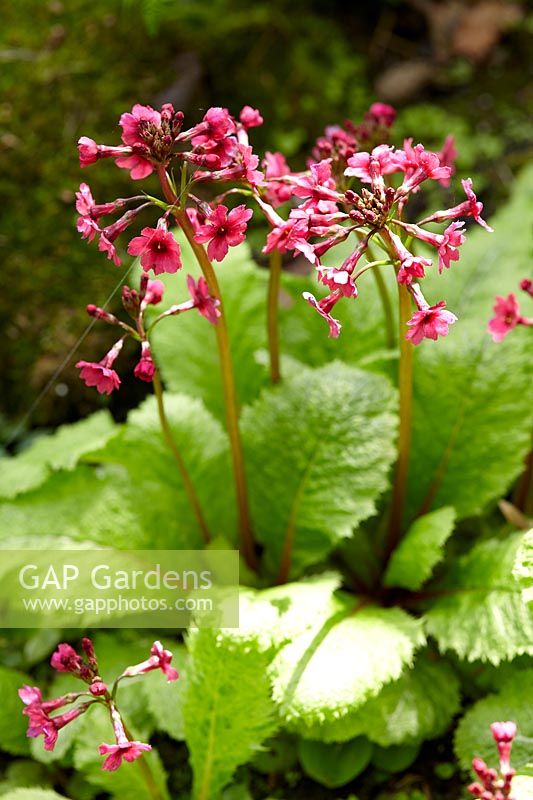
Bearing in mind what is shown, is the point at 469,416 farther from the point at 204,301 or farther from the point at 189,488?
the point at 204,301

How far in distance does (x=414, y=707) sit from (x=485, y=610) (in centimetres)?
31

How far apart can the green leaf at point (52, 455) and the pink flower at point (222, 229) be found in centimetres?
97

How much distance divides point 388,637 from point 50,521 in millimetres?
1036

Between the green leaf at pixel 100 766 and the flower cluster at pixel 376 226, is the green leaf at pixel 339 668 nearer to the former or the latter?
the green leaf at pixel 100 766

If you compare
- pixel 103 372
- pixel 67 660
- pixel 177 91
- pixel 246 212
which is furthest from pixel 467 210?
pixel 177 91

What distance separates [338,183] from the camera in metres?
2.12

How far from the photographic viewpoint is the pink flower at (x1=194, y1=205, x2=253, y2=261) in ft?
5.44

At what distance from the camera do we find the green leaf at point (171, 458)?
97.7 inches

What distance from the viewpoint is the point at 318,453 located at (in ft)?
7.86

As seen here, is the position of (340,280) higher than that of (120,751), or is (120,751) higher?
(340,280)

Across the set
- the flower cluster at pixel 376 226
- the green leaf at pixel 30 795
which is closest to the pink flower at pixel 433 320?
the flower cluster at pixel 376 226

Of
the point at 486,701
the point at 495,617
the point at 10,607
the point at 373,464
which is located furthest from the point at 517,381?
the point at 10,607

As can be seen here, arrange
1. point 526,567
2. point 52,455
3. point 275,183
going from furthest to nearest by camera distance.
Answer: point 52,455 → point 275,183 → point 526,567

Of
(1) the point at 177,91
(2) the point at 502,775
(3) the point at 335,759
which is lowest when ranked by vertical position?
(2) the point at 502,775
